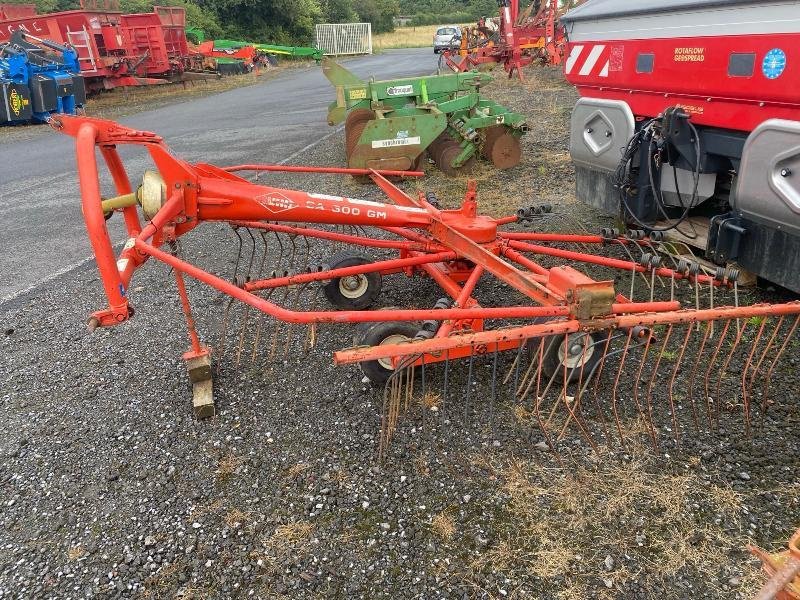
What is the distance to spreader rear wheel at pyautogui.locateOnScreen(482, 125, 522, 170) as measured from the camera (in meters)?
7.45

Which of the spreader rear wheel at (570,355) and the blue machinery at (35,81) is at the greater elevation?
the blue machinery at (35,81)

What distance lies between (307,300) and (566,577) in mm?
2778

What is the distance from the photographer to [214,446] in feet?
9.50

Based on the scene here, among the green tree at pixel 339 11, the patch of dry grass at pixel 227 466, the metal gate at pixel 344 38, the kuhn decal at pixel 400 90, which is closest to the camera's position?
the patch of dry grass at pixel 227 466

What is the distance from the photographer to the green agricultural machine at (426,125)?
7.12 m

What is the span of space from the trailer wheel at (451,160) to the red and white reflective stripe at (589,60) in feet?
8.83

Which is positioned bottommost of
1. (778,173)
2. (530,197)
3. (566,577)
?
(566,577)

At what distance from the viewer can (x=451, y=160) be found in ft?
24.2

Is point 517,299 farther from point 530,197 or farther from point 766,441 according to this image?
point 530,197

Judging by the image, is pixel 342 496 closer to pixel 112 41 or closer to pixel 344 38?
pixel 112 41

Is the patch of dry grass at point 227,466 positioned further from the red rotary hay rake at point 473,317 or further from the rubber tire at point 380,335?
the rubber tire at point 380,335

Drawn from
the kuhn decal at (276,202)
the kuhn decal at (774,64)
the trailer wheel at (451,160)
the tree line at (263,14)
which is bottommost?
the trailer wheel at (451,160)

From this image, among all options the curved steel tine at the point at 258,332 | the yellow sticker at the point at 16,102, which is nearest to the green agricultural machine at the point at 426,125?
the curved steel tine at the point at 258,332

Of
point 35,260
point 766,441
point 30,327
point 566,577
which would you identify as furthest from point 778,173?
point 35,260
